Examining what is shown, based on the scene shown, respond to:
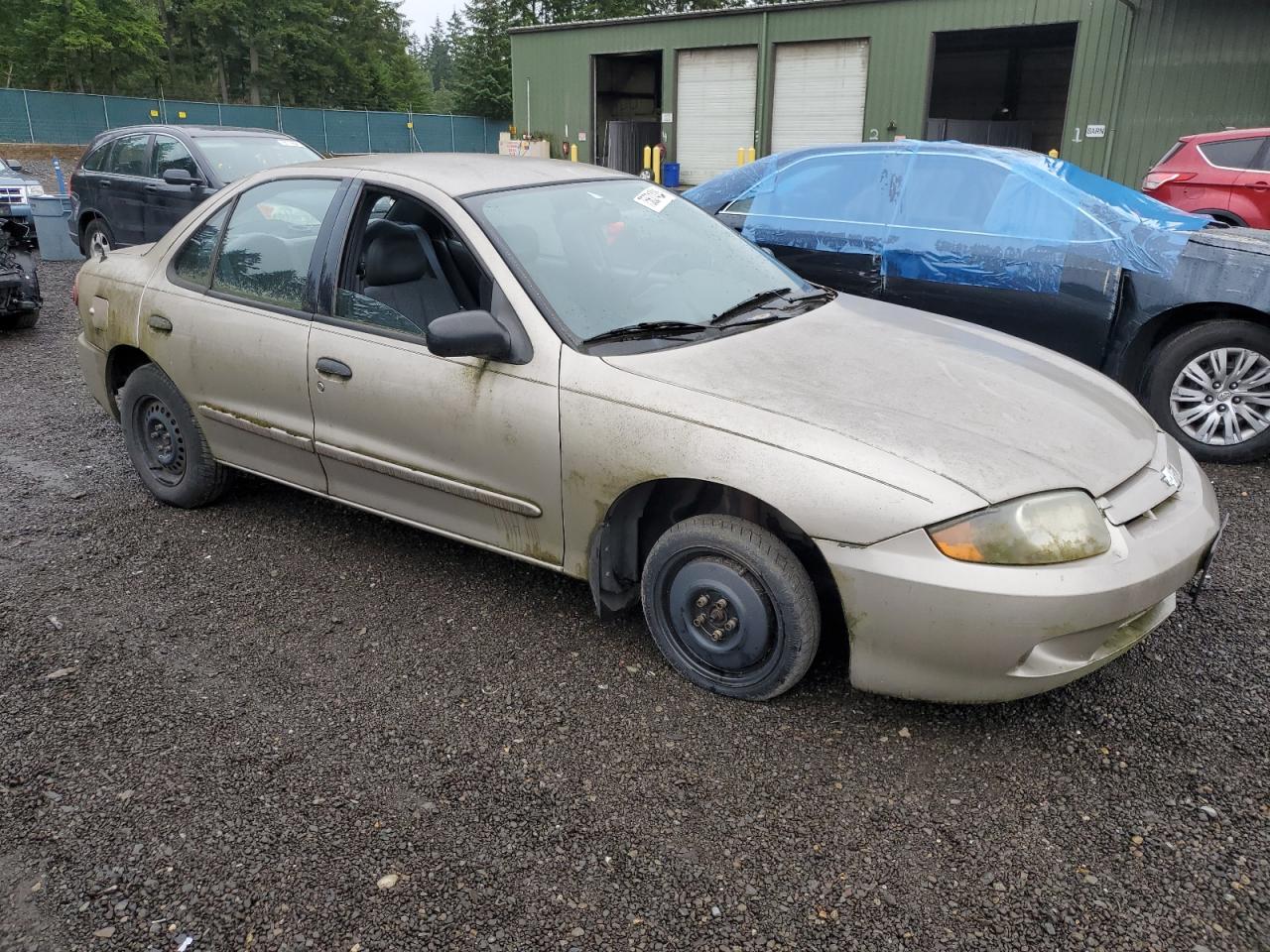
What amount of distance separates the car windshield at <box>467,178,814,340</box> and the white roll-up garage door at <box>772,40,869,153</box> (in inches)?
689

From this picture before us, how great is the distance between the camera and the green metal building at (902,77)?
16625 millimetres

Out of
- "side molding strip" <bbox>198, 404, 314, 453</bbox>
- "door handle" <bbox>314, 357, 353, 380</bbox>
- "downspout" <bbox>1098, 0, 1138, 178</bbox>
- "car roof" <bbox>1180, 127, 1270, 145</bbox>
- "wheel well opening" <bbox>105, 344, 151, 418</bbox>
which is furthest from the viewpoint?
"downspout" <bbox>1098, 0, 1138, 178</bbox>

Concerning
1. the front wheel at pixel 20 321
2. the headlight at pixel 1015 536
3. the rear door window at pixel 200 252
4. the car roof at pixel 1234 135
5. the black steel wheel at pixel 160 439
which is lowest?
the front wheel at pixel 20 321

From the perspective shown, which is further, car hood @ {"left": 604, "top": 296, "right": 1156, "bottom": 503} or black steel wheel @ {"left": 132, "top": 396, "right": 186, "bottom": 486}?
black steel wheel @ {"left": 132, "top": 396, "right": 186, "bottom": 486}

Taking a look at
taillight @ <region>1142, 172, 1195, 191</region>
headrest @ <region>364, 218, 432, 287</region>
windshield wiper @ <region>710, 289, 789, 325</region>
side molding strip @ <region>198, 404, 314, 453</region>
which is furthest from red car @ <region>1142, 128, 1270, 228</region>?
side molding strip @ <region>198, 404, 314, 453</region>

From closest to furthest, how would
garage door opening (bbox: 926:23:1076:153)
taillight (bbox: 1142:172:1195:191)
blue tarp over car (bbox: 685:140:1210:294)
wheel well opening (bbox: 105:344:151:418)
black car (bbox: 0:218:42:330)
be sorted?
wheel well opening (bbox: 105:344:151:418)
blue tarp over car (bbox: 685:140:1210:294)
black car (bbox: 0:218:42:330)
taillight (bbox: 1142:172:1195:191)
garage door opening (bbox: 926:23:1076:153)

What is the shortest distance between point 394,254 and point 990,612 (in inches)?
97.7

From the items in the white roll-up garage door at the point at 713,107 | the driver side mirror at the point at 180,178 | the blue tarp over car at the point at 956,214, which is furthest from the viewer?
the white roll-up garage door at the point at 713,107

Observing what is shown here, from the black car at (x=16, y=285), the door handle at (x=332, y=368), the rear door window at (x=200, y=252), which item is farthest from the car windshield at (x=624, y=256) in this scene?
the black car at (x=16, y=285)

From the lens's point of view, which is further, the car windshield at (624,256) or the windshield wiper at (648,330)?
the car windshield at (624,256)

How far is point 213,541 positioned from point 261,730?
5.28ft

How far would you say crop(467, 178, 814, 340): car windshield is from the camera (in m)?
3.23

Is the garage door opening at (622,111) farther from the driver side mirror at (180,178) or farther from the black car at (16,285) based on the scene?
the black car at (16,285)

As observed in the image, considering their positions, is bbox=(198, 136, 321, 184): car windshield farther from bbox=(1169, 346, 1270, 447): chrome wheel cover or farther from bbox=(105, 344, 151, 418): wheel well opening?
bbox=(1169, 346, 1270, 447): chrome wheel cover
